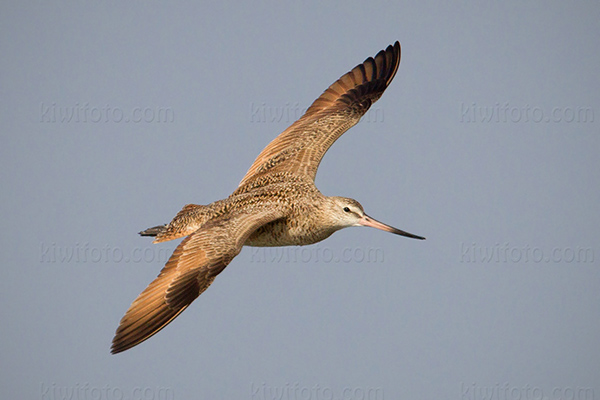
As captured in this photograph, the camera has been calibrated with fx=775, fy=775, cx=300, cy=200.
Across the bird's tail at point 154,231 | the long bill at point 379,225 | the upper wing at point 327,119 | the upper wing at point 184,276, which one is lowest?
the upper wing at point 184,276

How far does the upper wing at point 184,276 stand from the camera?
1036cm

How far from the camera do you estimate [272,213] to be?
12.5 m

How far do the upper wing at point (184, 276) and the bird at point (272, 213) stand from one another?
1 centimetres

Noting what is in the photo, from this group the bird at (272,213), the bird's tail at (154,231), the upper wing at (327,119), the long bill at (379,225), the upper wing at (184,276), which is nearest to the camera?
the upper wing at (184,276)

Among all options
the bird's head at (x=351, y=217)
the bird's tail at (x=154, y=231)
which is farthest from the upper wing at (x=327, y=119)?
the bird's tail at (x=154, y=231)

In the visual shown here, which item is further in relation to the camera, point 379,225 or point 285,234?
point 285,234

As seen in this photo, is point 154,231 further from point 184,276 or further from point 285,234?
point 184,276

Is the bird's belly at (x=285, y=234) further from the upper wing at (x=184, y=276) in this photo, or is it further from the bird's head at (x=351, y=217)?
the upper wing at (x=184, y=276)

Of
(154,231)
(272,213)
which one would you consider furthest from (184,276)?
(154,231)

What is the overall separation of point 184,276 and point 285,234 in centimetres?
240

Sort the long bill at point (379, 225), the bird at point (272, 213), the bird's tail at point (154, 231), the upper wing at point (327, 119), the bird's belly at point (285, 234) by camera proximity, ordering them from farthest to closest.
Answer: the upper wing at point (327, 119), the bird's tail at point (154, 231), the bird's belly at point (285, 234), the long bill at point (379, 225), the bird at point (272, 213)

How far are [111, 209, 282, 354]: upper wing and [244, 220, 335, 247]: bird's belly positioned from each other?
69cm

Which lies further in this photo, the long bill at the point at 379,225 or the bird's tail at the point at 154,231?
the bird's tail at the point at 154,231

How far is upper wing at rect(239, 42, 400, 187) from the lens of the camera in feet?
48.2
